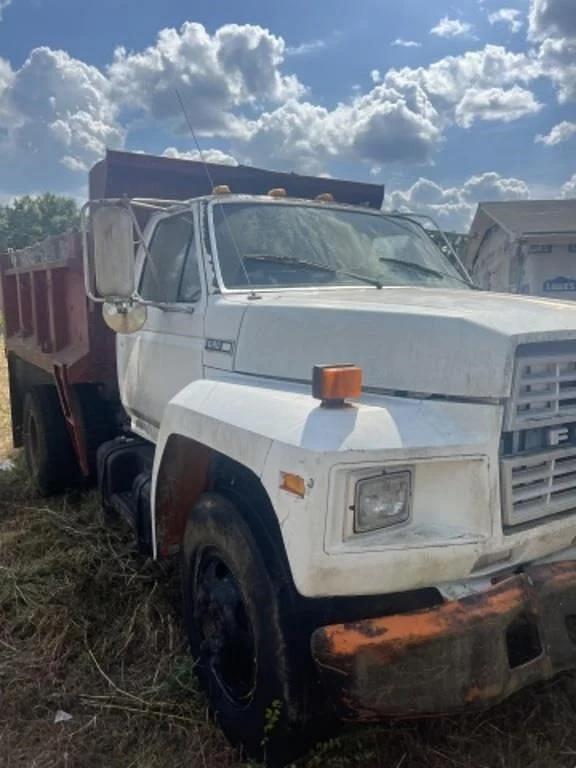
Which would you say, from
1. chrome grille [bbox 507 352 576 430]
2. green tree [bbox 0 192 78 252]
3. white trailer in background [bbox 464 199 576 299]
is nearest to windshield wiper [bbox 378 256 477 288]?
chrome grille [bbox 507 352 576 430]

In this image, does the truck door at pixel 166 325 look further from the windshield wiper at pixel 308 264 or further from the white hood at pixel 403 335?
the white hood at pixel 403 335

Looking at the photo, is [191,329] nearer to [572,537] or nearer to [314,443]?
[314,443]

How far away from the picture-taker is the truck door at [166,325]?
3.76m

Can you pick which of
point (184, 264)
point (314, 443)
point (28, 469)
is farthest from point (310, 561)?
point (28, 469)

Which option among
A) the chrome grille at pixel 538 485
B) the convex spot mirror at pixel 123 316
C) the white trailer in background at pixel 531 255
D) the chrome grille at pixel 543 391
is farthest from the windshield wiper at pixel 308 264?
the white trailer in background at pixel 531 255

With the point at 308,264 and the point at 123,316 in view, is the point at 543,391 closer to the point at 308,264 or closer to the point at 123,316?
the point at 308,264

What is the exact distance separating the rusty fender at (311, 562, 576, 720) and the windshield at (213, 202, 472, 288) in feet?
6.17

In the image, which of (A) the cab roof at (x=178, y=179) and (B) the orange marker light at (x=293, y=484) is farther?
(A) the cab roof at (x=178, y=179)

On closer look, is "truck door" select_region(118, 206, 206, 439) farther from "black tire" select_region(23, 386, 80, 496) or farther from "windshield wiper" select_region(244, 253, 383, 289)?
"black tire" select_region(23, 386, 80, 496)

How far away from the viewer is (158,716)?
10.3ft

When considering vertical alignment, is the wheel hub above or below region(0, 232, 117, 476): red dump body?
below

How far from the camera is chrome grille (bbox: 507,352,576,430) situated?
2408mm

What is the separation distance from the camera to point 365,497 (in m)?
2.25

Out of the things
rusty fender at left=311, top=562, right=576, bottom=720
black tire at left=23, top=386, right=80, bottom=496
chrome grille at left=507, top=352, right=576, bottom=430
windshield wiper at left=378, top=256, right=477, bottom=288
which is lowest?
black tire at left=23, top=386, right=80, bottom=496
